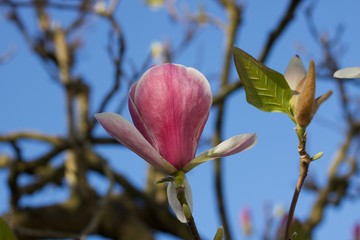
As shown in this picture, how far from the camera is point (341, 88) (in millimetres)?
2965

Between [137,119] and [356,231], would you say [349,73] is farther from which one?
[356,231]

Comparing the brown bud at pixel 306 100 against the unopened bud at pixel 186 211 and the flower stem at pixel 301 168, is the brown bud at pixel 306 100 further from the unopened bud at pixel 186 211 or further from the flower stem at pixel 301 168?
the unopened bud at pixel 186 211

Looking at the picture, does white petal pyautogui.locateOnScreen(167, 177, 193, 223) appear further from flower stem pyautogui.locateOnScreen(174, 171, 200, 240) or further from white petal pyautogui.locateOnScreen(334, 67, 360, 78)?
white petal pyautogui.locateOnScreen(334, 67, 360, 78)

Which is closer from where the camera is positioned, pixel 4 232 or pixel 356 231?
pixel 4 232

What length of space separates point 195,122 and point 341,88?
2.60 meters

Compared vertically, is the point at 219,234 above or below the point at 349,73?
below

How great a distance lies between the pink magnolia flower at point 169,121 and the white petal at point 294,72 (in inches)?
2.6

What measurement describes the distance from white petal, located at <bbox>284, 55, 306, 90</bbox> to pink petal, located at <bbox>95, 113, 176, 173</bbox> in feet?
0.43

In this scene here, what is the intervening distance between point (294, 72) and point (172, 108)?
11 cm

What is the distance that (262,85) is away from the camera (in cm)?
50

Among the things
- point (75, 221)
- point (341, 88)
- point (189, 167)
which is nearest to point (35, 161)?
point (75, 221)

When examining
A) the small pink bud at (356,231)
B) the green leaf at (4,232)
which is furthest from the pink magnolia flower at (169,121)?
the small pink bud at (356,231)

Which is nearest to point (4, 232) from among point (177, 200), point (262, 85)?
point (177, 200)

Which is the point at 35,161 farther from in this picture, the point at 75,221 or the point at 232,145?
the point at 232,145
